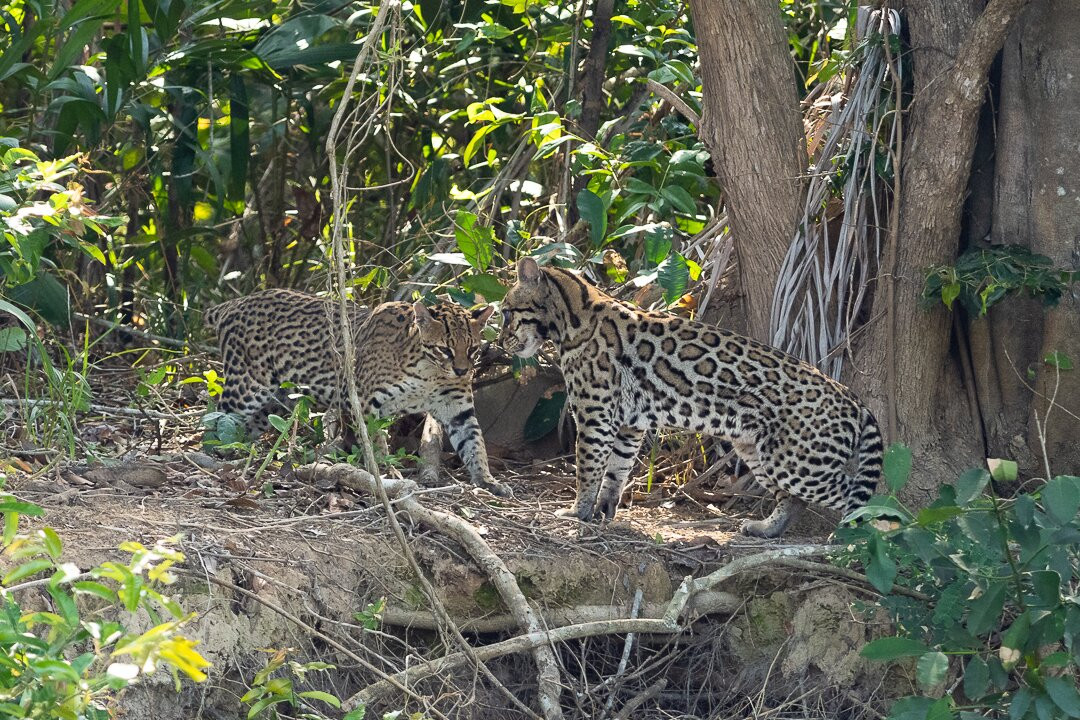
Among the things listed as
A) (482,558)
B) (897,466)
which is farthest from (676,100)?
(897,466)

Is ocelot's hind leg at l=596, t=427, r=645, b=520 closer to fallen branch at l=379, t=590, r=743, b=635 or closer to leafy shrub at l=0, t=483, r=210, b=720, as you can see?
fallen branch at l=379, t=590, r=743, b=635

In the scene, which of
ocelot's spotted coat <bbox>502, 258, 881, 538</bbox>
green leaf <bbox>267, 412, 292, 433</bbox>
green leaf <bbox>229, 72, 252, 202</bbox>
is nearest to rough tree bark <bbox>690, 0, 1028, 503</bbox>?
ocelot's spotted coat <bbox>502, 258, 881, 538</bbox>

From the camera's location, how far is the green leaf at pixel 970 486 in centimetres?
490

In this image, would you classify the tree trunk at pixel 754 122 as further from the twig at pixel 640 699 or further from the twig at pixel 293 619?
the twig at pixel 293 619

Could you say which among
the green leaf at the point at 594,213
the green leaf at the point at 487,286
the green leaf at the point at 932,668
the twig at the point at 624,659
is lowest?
the twig at the point at 624,659

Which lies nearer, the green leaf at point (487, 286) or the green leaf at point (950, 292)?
the green leaf at point (950, 292)

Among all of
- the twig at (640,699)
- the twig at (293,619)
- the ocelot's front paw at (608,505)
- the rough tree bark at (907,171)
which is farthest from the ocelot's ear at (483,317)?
the twig at (293,619)

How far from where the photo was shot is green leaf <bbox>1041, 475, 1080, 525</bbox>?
186 inches

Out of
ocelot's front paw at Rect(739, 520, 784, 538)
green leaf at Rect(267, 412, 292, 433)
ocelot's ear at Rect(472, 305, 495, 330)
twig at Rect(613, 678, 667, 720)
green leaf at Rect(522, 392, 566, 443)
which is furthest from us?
green leaf at Rect(522, 392, 566, 443)

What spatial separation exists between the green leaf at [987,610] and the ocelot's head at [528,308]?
309cm

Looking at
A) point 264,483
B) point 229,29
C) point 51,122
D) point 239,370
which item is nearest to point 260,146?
point 229,29

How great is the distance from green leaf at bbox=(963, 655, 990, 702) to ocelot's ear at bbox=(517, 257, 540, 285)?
3.27 meters

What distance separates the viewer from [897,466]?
195 inches

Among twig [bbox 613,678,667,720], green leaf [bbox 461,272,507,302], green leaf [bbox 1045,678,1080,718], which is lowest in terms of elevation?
twig [bbox 613,678,667,720]
